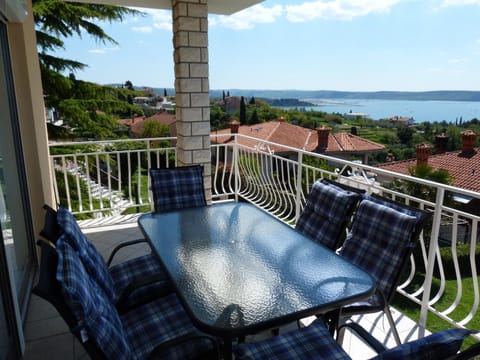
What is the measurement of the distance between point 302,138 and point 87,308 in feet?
71.2

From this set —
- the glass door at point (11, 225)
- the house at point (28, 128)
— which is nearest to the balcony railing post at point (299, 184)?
the house at point (28, 128)

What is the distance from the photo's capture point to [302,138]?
875 inches

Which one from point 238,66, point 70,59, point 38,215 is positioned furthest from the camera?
point 238,66

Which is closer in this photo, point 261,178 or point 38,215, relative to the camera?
point 38,215

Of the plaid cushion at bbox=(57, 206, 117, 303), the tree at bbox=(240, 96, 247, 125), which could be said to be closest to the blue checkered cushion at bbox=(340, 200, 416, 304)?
the plaid cushion at bbox=(57, 206, 117, 303)

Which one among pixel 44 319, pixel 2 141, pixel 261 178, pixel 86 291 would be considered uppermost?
pixel 2 141

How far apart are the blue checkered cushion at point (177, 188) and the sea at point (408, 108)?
57.9 feet

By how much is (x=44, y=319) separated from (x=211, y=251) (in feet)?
5.10

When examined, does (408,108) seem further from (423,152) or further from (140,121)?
(140,121)

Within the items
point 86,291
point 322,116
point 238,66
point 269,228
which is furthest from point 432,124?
point 86,291

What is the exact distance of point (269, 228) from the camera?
8.00 feet

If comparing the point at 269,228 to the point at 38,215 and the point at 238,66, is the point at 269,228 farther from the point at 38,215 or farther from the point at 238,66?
the point at 238,66

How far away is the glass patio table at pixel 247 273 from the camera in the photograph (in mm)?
1461

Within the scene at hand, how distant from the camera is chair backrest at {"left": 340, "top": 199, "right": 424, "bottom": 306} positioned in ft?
6.54
